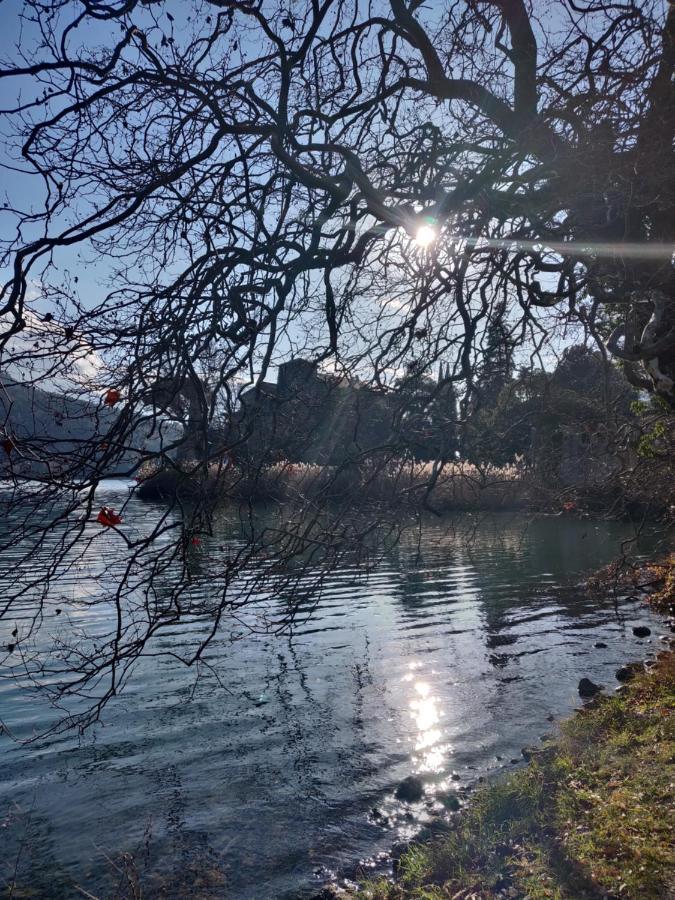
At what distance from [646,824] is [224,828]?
3099mm

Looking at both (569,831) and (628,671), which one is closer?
(569,831)

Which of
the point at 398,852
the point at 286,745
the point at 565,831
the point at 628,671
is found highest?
the point at 565,831

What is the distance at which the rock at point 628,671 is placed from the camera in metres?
8.48

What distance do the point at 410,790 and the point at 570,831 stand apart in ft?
5.71

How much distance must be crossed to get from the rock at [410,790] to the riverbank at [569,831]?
489 millimetres

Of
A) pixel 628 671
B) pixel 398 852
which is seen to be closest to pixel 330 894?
pixel 398 852

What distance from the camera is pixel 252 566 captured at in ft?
16.3

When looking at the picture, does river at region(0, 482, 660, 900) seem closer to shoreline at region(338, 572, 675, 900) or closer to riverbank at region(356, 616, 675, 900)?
shoreline at region(338, 572, 675, 900)

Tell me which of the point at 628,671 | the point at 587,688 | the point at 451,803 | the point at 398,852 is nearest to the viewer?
the point at 398,852

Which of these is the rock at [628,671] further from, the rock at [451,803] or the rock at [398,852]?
the rock at [398,852]

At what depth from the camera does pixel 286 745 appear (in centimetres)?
710

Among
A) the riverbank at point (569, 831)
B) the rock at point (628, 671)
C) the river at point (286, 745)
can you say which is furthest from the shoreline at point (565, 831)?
the rock at point (628, 671)

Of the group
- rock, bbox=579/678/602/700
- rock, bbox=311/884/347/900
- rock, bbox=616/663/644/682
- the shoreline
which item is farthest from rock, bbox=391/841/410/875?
rock, bbox=616/663/644/682

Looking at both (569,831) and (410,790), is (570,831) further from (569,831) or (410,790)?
(410,790)
